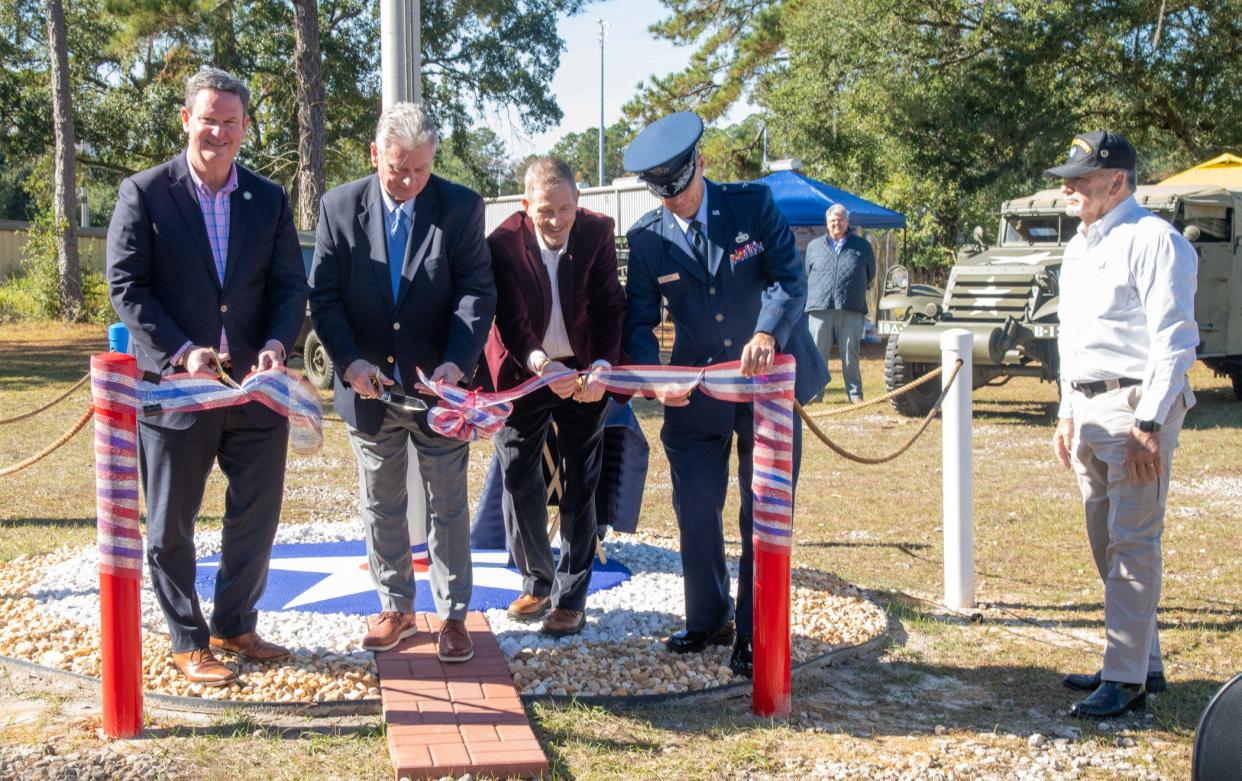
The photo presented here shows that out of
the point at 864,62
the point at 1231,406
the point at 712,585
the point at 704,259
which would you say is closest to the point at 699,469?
the point at 712,585

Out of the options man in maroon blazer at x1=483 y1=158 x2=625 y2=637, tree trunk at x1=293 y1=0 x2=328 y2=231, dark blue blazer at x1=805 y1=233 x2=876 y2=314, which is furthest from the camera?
tree trunk at x1=293 y1=0 x2=328 y2=231

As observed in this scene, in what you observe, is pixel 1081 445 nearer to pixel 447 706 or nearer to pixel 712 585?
pixel 712 585

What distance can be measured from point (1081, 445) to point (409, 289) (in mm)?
2538

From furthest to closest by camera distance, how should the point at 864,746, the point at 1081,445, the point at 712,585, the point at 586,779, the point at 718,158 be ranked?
the point at 718,158 < the point at 712,585 < the point at 1081,445 < the point at 864,746 < the point at 586,779

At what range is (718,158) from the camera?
33406 mm

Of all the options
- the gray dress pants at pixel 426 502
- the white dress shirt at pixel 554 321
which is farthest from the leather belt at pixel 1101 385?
the gray dress pants at pixel 426 502

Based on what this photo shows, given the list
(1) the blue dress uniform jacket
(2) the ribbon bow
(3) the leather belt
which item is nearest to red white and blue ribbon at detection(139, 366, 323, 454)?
(2) the ribbon bow

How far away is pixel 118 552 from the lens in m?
4.07

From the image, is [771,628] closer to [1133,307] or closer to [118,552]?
[1133,307]

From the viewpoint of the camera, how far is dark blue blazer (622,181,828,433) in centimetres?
480

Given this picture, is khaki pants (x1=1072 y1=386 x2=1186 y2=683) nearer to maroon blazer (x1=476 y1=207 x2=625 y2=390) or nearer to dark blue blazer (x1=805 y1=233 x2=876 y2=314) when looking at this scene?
maroon blazer (x1=476 y1=207 x2=625 y2=390)

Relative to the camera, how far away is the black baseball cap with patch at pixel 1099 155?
4.47 m

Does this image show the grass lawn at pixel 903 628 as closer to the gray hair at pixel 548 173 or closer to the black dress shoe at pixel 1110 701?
the black dress shoe at pixel 1110 701

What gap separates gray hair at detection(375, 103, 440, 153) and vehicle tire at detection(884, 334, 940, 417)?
9469mm
